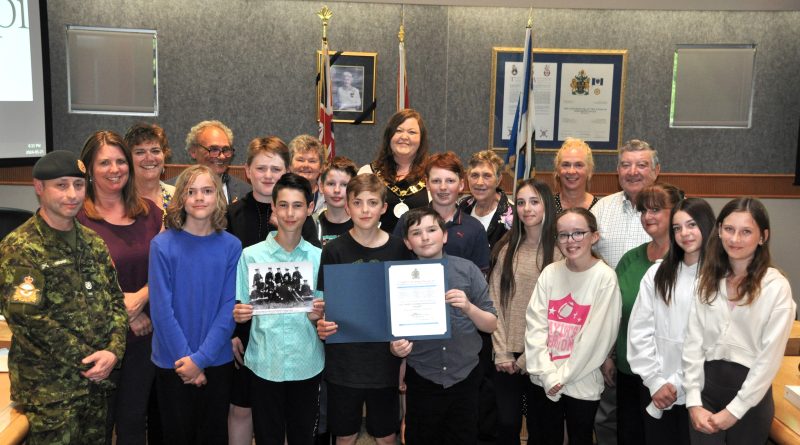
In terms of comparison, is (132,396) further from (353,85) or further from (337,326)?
(353,85)

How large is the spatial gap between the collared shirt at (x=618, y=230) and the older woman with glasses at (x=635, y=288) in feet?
1.05

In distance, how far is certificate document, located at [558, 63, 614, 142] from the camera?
17.9ft

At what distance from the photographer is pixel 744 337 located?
2.18 metres

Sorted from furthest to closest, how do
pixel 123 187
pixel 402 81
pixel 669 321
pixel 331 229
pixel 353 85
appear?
pixel 353 85
pixel 402 81
pixel 331 229
pixel 123 187
pixel 669 321

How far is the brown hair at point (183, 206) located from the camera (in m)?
2.50

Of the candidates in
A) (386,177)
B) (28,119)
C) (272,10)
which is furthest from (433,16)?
(28,119)

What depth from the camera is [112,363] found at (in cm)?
223

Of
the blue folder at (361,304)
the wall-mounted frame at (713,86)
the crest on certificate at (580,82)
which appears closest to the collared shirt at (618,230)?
the blue folder at (361,304)

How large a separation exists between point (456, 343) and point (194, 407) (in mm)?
1111

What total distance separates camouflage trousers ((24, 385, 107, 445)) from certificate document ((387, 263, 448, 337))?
112 centimetres

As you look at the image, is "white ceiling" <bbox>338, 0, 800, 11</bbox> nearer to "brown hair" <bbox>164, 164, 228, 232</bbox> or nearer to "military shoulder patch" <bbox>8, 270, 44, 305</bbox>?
"brown hair" <bbox>164, 164, 228, 232</bbox>

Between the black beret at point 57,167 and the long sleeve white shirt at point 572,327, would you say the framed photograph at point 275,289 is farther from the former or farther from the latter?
the long sleeve white shirt at point 572,327

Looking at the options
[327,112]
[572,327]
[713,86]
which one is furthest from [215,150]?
[713,86]

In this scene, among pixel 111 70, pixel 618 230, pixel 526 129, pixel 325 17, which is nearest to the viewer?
pixel 618 230
